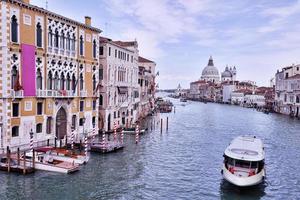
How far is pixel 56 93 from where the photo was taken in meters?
26.5

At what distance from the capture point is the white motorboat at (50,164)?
65.2 feet

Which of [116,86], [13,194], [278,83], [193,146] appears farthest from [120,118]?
[278,83]

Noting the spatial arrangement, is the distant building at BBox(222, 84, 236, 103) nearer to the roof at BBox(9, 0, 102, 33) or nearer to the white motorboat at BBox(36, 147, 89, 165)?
the roof at BBox(9, 0, 102, 33)

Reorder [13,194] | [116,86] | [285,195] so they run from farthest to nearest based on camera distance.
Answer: [116,86], [285,195], [13,194]

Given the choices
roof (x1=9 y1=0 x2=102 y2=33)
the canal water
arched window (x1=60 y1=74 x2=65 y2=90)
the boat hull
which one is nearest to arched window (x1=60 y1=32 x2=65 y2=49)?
roof (x1=9 y1=0 x2=102 y2=33)

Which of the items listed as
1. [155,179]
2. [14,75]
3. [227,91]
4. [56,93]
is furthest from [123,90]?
[227,91]

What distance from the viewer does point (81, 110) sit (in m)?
30.4

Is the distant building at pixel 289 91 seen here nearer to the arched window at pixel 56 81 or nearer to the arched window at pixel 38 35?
the arched window at pixel 56 81

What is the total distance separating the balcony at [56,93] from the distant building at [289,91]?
53463 millimetres

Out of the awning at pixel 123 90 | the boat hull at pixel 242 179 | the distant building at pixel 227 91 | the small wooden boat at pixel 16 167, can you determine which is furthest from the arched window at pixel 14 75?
the distant building at pixel 227 91

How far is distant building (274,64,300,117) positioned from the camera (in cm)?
7050

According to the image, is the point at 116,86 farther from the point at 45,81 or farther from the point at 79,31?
the point at 45,81

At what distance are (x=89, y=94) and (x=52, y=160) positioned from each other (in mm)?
11092

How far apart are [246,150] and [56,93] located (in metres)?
14.2
